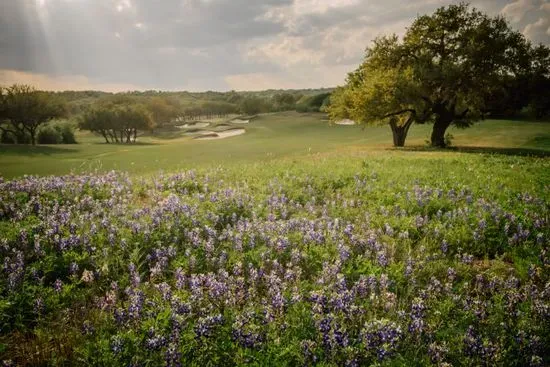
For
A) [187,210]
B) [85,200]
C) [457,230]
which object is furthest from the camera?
[85,200]

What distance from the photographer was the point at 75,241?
7535mm

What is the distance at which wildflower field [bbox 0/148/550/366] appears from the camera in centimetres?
460

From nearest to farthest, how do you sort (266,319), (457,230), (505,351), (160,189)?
(505,351) → (266,319) → (457,230) → (160,189)

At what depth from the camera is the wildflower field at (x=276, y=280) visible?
4598 mm

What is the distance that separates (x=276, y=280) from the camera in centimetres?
593

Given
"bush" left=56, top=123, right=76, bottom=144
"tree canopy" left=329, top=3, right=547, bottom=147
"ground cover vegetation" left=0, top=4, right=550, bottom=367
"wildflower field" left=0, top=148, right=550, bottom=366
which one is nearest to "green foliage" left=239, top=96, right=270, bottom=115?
"bush" left=56, top=123, right=76, bottom=144

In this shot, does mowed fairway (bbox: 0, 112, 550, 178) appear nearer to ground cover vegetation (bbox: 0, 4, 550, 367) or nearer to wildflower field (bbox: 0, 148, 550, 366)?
ground cover vegetation (bbox: 0, 4, 550, 367)

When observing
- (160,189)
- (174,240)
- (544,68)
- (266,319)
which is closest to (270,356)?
(266,319)

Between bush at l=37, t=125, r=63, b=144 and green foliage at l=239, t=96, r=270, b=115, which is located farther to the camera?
green foliage at l=239, t=96, r=270, b=115

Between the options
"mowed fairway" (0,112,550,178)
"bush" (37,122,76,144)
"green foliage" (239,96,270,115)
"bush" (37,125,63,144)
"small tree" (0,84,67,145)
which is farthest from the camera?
"green foliage" (239,96,270,115)

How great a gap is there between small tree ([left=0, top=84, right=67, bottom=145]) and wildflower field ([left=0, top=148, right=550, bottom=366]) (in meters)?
63.1

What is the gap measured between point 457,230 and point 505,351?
15.8 feet

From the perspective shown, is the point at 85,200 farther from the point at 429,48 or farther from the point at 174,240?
the point at 429,48

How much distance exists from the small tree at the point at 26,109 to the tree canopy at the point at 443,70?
5773 cm
